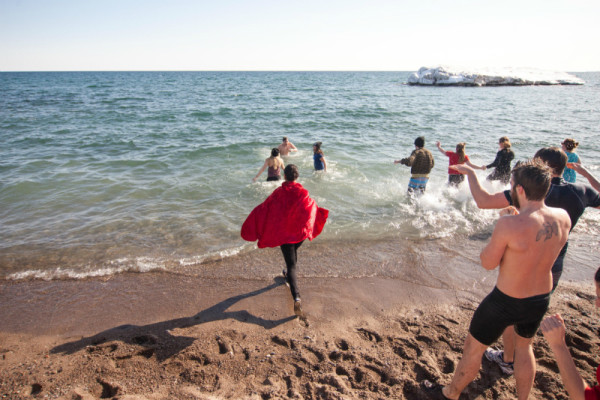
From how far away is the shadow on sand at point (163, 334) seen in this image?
346 centimetres

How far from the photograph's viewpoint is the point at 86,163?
11.5m

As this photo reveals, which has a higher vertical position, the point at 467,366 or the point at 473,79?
the point at 473,79

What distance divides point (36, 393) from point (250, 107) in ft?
82.9

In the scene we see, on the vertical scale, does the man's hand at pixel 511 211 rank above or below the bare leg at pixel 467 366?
above

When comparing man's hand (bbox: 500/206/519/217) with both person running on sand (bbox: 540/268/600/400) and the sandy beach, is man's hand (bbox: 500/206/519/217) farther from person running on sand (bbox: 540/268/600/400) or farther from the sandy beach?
the sandy beach

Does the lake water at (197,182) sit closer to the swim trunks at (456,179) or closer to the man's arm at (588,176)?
the swim trunks at (456,179)

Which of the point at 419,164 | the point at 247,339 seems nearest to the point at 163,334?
the point at 247,339

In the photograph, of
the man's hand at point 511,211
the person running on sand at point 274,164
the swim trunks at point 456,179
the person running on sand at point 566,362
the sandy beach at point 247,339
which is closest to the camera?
the person running on sand at point 566,362

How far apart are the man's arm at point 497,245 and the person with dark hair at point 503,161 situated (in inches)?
217

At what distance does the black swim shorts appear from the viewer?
2.33 m

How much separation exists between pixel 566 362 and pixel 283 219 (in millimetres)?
2732

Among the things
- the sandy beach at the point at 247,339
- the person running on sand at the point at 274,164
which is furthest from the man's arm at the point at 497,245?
the person running on sand at the point at 274,164

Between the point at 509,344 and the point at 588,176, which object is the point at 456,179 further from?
the point at 509,344

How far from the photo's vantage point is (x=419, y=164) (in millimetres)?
7258
